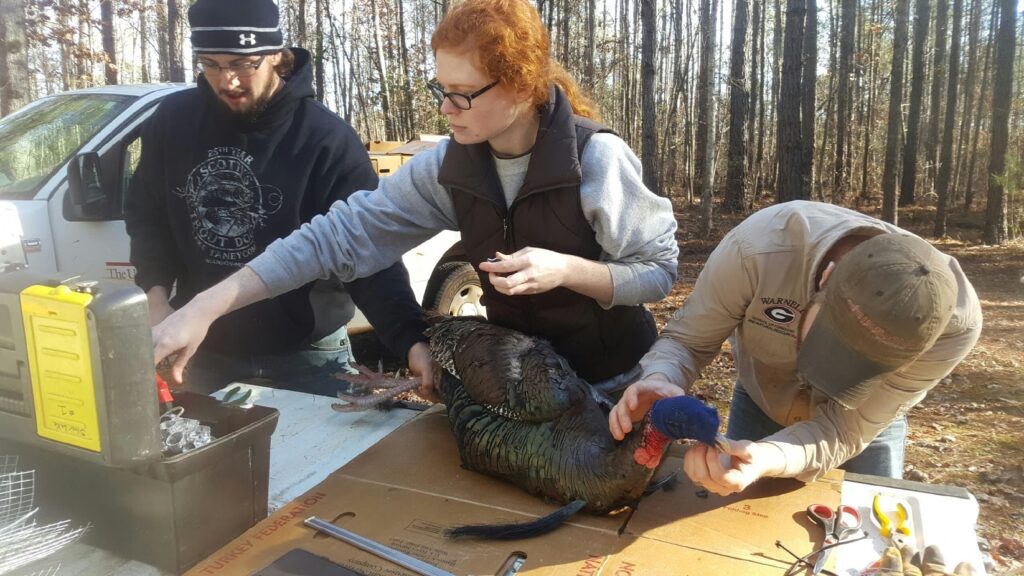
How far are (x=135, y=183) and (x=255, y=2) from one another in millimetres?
836

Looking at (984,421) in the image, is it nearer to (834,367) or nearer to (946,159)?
(834,367)

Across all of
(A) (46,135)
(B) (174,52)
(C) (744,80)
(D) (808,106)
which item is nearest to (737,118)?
(C) (744,80)

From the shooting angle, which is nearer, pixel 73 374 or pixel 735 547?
pixel 73 374

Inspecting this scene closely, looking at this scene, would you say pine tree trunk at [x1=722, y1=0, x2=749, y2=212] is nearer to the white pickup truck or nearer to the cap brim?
the white pickup truck

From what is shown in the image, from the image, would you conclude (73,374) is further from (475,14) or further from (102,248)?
(102,248)

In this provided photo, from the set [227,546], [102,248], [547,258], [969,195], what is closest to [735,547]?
[547,258]

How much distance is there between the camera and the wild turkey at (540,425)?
1654 millimetres

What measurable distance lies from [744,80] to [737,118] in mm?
1006

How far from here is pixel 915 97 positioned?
17.0 metres

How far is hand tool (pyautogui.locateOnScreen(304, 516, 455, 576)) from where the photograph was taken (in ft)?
4.89

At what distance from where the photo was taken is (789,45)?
1027cm

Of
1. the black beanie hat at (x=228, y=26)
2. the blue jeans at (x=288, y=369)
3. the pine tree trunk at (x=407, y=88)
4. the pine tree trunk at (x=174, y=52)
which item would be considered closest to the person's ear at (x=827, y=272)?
the blue jeans at (x=288, y=369)

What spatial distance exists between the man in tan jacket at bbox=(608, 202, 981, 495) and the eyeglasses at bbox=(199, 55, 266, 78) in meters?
1.65

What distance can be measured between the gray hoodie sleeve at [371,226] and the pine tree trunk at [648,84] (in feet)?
30.7
